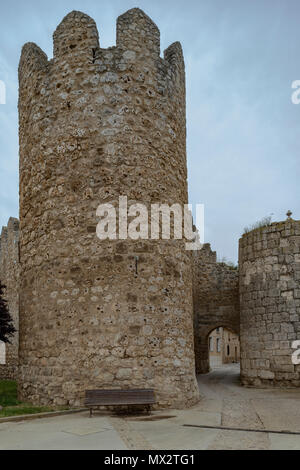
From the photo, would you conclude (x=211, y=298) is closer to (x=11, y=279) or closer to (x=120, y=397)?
(x=11, y=279)

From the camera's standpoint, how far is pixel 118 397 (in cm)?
688

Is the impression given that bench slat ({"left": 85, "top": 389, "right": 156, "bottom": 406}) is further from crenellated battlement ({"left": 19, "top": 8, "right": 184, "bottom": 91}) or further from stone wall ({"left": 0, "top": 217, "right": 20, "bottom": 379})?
stone wall ({"left": 0, "top": 217, "right": 20, "bottom": 379})

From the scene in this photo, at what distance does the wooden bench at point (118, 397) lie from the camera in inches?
266

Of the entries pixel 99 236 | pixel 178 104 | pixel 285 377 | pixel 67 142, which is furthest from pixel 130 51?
pixel 285 377

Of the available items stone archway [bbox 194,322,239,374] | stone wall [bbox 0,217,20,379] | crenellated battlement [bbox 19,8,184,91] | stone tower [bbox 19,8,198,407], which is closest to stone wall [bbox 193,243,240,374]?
stone archway [bbox 194,322,239,374]

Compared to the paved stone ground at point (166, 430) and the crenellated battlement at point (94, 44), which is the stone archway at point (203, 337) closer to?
the paved stone ground at point (166, 430)

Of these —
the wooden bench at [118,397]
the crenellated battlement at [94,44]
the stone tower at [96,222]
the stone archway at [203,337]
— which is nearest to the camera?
the wooden bench at [118,397]

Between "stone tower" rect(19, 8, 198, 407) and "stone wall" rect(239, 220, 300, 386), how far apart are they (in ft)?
12.5

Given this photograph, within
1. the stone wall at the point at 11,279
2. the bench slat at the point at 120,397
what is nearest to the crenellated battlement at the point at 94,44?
the bench slat at the point at 120,397

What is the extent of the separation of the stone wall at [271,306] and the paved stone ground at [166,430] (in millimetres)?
3290

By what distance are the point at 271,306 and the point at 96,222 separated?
591 centimetres

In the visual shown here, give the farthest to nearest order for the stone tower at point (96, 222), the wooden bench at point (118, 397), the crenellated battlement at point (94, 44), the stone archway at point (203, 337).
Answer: the stone archway at point (203, 337)
the crenellated battlement at point (94, 44)
the stone tower at point (96, 222)
the wooden bench at point (118, 397)

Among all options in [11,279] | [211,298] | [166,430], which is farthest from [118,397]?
[11,279]
